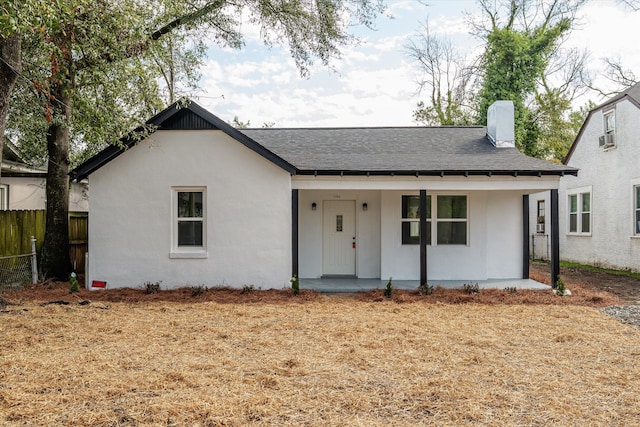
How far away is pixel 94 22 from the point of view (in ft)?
28.5

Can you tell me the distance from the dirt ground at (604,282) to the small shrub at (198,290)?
858 centimetres

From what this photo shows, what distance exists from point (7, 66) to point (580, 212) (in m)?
18.4

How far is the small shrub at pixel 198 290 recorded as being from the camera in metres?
10.2

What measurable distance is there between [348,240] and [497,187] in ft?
13.4

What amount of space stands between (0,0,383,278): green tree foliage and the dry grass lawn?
4.07 m

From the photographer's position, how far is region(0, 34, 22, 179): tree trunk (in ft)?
26.0

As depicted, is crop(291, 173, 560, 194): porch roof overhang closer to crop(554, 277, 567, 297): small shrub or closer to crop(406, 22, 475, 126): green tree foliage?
crop(554, 277, 567, 297): small shrub

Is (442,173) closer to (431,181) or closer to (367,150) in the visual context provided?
(431,181)

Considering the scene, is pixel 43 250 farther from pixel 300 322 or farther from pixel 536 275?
pixel 536 275

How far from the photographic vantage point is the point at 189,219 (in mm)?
11148

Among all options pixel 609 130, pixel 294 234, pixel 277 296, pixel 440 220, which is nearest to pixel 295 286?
pixel 277 296

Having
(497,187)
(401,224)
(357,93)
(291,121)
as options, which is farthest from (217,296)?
(291,121)

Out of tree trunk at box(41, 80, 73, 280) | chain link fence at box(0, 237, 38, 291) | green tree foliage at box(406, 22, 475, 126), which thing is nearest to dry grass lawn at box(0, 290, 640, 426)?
chain link fence at box(0, 237, 38, 291)

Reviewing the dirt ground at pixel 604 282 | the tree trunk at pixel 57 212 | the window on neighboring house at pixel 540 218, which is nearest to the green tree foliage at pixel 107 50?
the tree trunk at pixel 57 212
